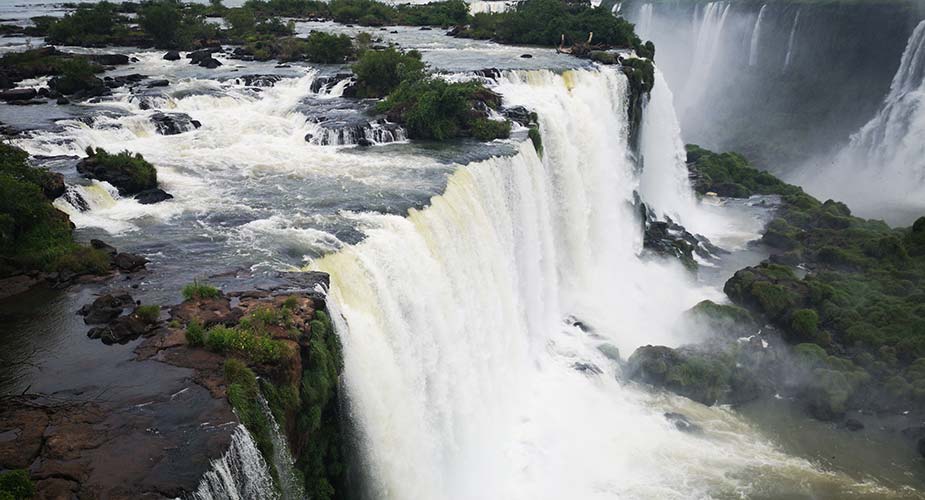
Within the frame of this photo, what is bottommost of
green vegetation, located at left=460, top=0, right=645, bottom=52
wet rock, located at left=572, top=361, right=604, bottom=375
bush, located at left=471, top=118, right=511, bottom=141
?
wet rock, located at left=572, top=361, right=604, bottom=375

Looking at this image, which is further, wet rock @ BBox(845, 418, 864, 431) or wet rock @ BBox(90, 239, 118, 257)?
wet rock @ BBox(845, 418, 864, 431)

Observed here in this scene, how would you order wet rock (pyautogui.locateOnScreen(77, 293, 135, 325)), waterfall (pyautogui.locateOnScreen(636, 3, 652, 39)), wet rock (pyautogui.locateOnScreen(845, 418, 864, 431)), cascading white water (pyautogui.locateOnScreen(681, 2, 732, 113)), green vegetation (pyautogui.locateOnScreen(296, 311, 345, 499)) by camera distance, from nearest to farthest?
1. green vegetation (pyautogui.locateOnScreen(296, 311, 345, 499))
2. wet rock (pyautogui.locateOnScreen(77, 293, 135, 325))
3. wet rock (pyautogui.locateOnScreen(845, 418, 864, 431))
4. cascading white water (pyautogui.locateOnScreen(681, 2, 732, 113))
5. waterfall (pyautogui.locateOnScreen(636, 3, 652, 39))

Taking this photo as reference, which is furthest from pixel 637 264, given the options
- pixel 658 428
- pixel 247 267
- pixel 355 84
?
→ pixel 247 267

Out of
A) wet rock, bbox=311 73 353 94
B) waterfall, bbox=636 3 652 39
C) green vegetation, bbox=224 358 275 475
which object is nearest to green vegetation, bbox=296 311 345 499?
green vegetation, bbox=224 358 275 475

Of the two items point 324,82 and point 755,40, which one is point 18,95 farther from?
point 755,40

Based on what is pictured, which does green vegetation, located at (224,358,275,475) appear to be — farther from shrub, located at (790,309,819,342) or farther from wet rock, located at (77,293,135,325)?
shrub, located at (790,309,819,342)

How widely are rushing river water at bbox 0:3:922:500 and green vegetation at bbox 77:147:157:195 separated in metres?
0.39

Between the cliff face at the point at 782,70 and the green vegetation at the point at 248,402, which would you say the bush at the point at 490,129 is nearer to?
the green vegetation at the point at 248,402

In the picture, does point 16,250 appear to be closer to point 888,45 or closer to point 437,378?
point 437,378

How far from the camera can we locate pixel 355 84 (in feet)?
94.7

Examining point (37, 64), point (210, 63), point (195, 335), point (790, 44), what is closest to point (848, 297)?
point (195, 335)

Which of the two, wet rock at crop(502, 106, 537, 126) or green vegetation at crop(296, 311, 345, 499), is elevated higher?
wet rock at crop(502, 106, 537, 126)

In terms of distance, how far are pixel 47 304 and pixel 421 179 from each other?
9.86 m

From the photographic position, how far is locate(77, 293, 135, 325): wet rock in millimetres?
11180
